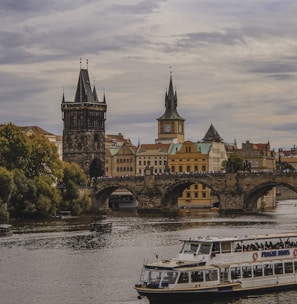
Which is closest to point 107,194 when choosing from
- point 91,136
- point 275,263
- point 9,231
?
point 91,136

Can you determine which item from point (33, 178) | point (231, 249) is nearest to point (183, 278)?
point (231, 249)

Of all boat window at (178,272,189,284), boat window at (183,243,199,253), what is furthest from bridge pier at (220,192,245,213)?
boat window at (178,272,189,284)

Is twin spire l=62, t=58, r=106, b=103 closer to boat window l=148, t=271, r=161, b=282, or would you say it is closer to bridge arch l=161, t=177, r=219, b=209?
bridge arch l=161, t=177, r=219, b=209

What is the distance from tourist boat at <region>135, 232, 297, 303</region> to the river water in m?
1.13

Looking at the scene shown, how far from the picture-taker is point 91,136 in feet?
640

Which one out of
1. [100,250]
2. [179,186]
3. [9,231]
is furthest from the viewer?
[179,186]

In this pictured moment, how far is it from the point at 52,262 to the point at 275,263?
22873 mm

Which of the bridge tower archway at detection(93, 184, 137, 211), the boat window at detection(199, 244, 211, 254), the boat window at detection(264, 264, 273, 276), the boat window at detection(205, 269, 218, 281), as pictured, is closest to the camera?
the boat window at detection(205, 269, 218, 281)

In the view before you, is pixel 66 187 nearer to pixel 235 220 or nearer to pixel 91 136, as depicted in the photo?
pixel 235 220

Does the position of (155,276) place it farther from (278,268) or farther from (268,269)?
(278,268)

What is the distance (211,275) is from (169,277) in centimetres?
291

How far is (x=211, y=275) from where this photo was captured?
196 ft

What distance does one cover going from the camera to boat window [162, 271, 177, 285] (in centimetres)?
5844

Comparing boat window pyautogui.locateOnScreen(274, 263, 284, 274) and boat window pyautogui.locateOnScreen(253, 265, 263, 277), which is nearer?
boat window pyautogui.locateOnScreen(253, 265, 263, 277)
